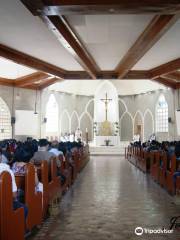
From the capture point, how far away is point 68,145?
1057 centimetres

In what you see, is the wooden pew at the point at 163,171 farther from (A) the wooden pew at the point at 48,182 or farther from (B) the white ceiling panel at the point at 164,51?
(B) the white ceiling panel at the point at 164,51

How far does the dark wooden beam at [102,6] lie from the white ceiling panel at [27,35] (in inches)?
33.4

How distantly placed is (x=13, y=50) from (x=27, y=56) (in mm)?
811

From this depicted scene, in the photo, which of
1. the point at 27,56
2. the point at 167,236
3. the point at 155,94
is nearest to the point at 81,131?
the point at 155,94

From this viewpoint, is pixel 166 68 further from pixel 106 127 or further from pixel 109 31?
pixel 106 127

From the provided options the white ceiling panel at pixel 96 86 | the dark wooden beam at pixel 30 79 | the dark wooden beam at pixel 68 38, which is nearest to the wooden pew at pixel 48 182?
the dark wooden beam at pixel 68 38

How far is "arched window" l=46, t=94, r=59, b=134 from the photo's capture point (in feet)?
65.1

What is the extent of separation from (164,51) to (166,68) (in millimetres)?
2122

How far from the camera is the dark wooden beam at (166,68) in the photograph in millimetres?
10655

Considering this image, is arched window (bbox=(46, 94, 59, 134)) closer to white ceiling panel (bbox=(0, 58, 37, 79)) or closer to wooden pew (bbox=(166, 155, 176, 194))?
white ceiling panel (bbox=(0, 58, 37, 79))

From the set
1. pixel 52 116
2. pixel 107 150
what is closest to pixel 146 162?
pixel 107 150

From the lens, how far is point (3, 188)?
271 cm

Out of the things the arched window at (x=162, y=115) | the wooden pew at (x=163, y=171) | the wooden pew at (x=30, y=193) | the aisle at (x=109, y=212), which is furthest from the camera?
the arched window at (x=162, y=115)

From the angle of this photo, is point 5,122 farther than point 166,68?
Yes
